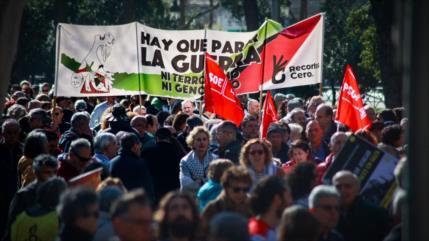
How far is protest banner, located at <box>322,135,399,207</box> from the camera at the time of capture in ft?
34.3

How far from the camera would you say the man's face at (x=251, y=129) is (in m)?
14.6

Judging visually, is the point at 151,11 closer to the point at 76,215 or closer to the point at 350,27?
the point at 350,27

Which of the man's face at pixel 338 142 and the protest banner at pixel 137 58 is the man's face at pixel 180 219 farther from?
the protest banner at pixel 137 58

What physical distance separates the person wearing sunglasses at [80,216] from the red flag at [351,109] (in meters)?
7.15

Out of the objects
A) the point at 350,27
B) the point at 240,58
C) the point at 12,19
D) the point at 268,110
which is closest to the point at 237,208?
the point at 12,19

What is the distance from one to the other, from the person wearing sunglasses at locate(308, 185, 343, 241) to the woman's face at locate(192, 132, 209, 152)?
13.4 ft

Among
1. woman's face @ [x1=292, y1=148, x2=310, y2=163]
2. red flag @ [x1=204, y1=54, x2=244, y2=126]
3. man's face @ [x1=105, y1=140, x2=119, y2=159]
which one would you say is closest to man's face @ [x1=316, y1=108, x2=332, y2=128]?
red flag @ [x1=204, y1=54, x2=244, y2=126]

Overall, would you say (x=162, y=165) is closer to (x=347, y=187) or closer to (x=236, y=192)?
(x=236, y=192)

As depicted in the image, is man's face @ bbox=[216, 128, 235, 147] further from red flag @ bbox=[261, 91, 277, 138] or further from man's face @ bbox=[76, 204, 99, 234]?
man's face @ bbox=[76, 204, 99, 234]

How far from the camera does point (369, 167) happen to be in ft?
34.7

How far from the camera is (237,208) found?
A: 31.3 ft

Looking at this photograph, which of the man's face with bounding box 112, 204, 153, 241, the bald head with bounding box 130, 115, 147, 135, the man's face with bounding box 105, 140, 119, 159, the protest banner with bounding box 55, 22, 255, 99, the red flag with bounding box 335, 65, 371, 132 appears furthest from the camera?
the protest banner with bounding box 55, 22, 255, 99

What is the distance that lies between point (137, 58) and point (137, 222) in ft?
35.8

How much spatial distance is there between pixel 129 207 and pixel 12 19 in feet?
11.0
